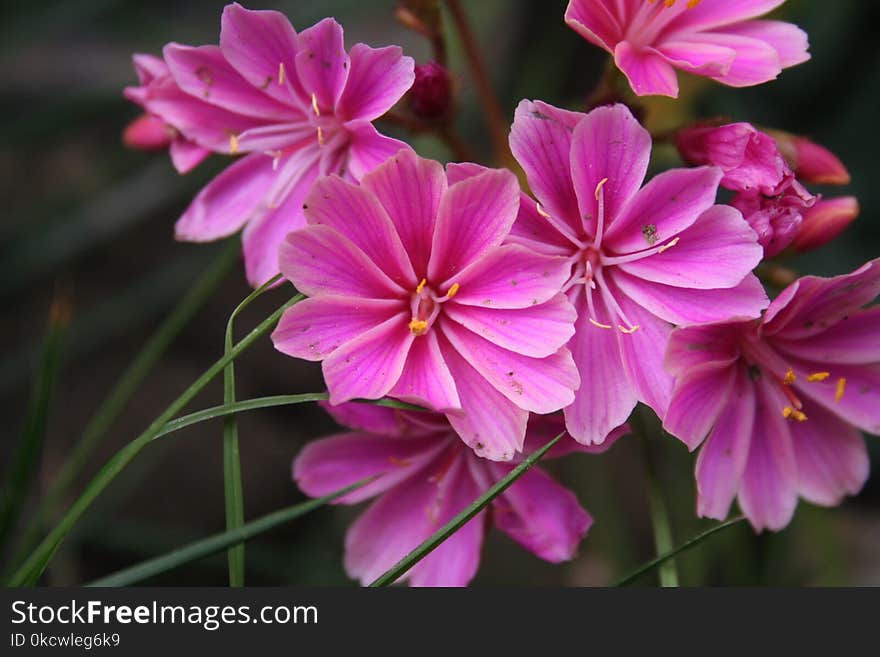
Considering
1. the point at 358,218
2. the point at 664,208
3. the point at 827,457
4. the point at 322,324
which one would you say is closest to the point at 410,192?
the point at 358,218

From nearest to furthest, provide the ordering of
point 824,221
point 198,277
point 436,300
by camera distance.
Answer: point 436,300
point 824,221
point 198,277

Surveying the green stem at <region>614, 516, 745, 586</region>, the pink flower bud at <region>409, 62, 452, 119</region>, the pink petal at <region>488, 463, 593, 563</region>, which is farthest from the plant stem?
the green stem at <region>614, 516, 745, 586</region>

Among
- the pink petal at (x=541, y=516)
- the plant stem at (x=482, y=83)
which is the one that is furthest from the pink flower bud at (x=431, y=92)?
the pink petal at (x=541, y=516)

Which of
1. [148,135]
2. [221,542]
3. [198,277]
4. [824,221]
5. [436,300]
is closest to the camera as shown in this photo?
[221,542]

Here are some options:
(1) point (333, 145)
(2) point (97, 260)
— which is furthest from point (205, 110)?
(2) point (97, 260)

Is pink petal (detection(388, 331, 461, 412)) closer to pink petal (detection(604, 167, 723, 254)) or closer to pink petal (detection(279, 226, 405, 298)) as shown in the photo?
pink petal (detection(279, 226, 405, 298))

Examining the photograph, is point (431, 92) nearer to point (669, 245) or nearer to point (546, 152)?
point (546, 152)
